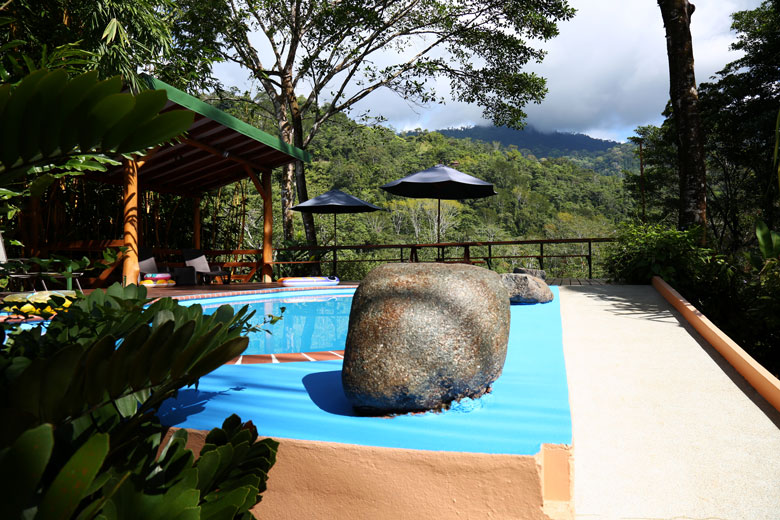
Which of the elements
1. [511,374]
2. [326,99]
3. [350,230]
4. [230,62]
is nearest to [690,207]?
[511,374]

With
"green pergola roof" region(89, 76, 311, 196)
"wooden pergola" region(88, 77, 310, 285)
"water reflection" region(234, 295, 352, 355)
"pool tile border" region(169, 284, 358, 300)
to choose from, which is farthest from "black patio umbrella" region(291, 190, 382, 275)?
"water reflection" region(234, 295, 352, 355)

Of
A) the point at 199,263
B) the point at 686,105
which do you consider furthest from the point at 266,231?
the point at 686,105

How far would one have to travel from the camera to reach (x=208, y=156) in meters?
8.27

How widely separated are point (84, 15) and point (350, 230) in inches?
894

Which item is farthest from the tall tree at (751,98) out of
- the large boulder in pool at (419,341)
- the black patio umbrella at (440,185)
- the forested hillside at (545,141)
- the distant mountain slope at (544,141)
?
the distant mountain slope at (544,141)

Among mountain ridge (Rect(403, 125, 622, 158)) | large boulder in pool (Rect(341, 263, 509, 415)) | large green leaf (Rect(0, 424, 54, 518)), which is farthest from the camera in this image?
mountain ridge (Rect(403, 125, 622, 158))

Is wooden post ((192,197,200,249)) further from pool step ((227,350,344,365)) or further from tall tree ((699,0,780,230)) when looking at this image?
tall tree ((699,0,780,230))

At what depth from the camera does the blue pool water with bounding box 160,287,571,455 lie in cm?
181

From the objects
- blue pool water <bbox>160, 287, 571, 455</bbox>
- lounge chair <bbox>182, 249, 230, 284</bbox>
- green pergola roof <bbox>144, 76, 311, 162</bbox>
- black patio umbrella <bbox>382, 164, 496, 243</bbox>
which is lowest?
blue pool water <bbox>160, 287, 571, 455</bbox>

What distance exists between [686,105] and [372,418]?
25.2 ft

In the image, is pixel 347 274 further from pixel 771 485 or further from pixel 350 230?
pixel 350 230

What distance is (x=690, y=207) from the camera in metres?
7.42

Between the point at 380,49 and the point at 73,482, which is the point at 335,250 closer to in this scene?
the point at 380,49

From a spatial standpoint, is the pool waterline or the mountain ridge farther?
the mountain ridge
